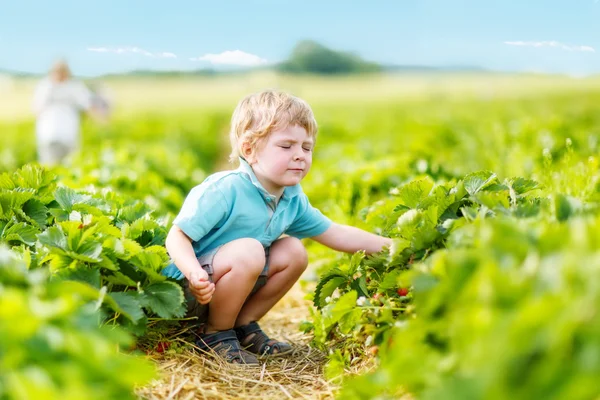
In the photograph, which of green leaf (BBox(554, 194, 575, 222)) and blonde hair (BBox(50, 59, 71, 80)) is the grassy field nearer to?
blonde hair (BBox(50, 59, 71, 80))

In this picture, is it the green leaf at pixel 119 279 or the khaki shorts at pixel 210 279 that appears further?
the khaki shorts at pixel 210 279

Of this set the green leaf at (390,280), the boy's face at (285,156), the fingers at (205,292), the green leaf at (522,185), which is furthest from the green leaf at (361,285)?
the green leaf at (522,185)

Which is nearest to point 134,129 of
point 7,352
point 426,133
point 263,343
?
point 426,133

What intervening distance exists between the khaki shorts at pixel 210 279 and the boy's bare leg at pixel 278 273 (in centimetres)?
3

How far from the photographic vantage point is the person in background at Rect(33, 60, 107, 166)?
33.7 feet

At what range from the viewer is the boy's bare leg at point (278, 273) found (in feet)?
10.5

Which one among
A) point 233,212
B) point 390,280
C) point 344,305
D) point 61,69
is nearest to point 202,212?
point 233,212

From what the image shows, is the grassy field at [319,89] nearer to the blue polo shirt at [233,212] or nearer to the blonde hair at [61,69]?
the blonde hair at [61,69]

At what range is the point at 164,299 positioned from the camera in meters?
2.60

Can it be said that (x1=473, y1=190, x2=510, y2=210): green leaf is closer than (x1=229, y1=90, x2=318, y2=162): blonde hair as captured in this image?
Yes

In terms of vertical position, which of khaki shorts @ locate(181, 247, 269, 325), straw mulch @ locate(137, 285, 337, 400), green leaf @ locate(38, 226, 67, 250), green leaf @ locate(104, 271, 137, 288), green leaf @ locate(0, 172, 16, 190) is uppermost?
green leaf @ locate(0, 172, 16, 190)

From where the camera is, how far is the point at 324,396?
107 inches

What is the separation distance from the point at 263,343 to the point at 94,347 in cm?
182

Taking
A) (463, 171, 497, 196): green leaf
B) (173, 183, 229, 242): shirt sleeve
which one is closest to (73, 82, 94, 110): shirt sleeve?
(173, 183, 229, 242): shirt sleeve
